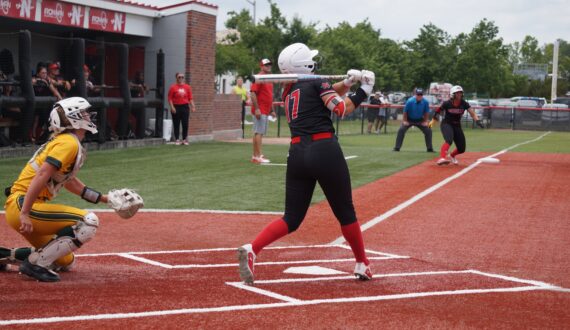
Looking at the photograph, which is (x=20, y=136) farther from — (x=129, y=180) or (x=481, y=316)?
(x=481, y=316)

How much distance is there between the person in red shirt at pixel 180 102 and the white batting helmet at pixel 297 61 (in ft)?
51.7

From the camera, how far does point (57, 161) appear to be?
6.54 metres

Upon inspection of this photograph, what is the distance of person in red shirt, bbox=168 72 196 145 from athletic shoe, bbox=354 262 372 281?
16.2 m

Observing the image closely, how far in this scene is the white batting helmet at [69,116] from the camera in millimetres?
6793

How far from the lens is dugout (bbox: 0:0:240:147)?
18.1 m

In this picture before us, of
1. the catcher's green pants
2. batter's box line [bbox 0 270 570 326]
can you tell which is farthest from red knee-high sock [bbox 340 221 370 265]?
the catcher's green pants

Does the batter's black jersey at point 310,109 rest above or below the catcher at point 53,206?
above

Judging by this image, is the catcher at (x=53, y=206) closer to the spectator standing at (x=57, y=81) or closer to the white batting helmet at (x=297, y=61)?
the white batting helmet at (x=297, y=61)

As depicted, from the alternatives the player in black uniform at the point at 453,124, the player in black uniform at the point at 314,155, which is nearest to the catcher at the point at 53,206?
the player in black uniform at the point at 314,155

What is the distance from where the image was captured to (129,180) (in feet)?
46.9

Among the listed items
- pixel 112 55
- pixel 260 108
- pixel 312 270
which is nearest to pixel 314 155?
pixel 312 270

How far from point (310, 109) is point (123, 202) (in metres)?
1.76

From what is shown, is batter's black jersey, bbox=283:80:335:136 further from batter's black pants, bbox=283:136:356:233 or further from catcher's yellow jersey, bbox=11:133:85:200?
catcher's yellow jersey, bbox=11:133:85:200

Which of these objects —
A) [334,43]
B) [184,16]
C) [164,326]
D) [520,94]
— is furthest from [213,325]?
[520,94]
